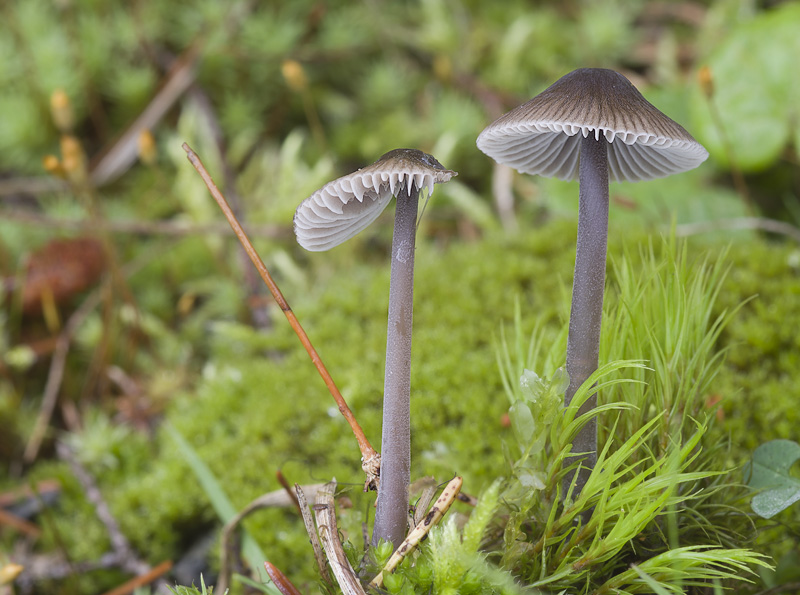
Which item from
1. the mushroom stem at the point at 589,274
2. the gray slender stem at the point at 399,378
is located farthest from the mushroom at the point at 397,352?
the mushroom stem at the point at 589,274

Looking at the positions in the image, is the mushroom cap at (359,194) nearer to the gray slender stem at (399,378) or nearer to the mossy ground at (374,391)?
the gray slender stem at (399,378)

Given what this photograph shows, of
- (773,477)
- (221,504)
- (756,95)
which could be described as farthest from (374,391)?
(756,95)

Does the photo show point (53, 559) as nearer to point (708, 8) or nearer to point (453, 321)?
point (453, 321)

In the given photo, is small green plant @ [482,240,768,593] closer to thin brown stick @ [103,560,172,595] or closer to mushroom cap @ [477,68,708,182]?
mushroom cap @ [477,68,708,182]

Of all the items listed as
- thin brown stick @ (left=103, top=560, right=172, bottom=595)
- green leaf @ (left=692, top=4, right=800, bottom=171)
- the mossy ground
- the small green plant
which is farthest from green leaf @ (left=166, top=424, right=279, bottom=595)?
green leaf @ (left=692, top=4, right=800, bottom=171)

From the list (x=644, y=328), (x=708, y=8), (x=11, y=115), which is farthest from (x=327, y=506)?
(x=708, y=8)

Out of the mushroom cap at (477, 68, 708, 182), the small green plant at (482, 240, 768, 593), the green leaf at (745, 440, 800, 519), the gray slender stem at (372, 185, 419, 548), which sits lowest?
the green leaf at (745, 440, 800, 519)

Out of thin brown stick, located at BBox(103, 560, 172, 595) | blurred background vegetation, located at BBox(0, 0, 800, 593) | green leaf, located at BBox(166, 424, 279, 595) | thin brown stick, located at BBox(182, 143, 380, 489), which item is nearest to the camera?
thin brown stick, located at BBox(182, 143, 380, 489)
